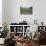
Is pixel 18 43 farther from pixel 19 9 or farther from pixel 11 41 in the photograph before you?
pixel 19 9

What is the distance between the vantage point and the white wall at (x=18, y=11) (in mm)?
6230

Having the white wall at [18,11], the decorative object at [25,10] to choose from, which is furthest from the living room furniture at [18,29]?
the decorative object at [25,10]

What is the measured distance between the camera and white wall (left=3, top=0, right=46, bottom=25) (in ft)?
20.4

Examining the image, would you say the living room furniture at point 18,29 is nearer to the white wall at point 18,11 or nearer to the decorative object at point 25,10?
the white wall at point 18,11

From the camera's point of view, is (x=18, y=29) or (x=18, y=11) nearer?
(x=18, y=29)

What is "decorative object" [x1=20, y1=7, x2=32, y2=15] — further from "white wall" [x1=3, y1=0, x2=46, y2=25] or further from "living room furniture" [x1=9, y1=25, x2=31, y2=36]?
"living room furniture" [x1=9, y1=25, x2=31, y2=36]

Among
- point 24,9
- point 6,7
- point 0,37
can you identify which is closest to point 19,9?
point 24,9

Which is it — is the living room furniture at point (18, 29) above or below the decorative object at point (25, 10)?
below

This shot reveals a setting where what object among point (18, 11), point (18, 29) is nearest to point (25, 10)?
point (18, 11)

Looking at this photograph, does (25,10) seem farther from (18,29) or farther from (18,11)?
(18,29)

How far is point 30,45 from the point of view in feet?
10.6

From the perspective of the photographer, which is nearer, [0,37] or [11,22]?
[0,37]

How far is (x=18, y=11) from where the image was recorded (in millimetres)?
6270

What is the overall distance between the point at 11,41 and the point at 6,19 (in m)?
2.97
